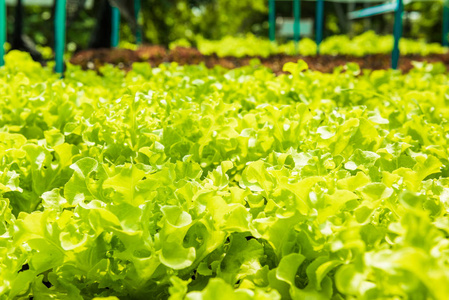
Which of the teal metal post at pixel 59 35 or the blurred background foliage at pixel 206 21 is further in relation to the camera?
the blurred background foliage at pixel 206 21

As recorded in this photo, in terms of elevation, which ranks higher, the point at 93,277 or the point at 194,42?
the point at 93,277

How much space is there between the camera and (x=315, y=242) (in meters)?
1.08

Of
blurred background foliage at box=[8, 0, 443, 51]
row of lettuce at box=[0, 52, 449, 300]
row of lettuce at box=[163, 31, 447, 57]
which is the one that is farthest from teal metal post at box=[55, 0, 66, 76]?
blurred background foliage at box=[8, 0, 443, 51]

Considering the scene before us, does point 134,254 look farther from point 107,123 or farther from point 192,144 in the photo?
point 107,123

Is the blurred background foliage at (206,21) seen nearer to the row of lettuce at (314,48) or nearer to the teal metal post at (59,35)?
the row of lettuce at (314,48)

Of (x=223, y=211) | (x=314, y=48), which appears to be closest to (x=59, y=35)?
(x=223, y=211)

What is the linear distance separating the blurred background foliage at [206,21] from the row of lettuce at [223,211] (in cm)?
959

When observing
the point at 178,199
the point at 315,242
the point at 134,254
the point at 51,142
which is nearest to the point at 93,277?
the point at 134,254

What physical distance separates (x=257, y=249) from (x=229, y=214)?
11 cm

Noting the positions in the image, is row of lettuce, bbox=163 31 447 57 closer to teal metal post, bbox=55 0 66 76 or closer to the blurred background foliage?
the blurred background foliage

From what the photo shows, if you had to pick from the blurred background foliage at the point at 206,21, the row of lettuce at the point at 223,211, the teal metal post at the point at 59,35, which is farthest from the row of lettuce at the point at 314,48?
the row of lettuce at the point at 223,211

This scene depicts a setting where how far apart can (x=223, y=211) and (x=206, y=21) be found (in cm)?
2012

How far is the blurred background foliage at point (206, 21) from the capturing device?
58.3 ft

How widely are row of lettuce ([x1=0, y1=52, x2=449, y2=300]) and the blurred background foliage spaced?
959cm
